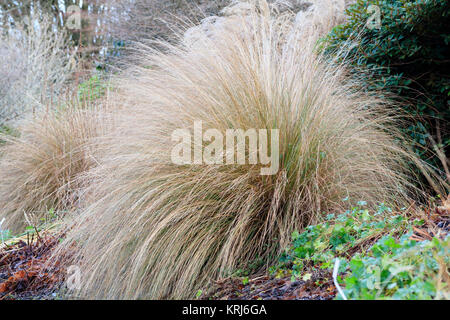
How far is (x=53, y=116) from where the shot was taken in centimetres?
400

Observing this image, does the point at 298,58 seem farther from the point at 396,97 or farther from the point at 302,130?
the point at 396,97

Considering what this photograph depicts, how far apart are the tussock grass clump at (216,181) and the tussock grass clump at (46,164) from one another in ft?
3.63

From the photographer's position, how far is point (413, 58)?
3.26 metres

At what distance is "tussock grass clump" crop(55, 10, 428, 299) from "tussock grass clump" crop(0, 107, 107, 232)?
111 cm

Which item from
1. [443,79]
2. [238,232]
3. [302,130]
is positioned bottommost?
[238,232]

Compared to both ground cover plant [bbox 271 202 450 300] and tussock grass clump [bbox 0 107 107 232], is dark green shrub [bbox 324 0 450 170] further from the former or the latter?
tussock grass clump [bbox 0 107 107 232]

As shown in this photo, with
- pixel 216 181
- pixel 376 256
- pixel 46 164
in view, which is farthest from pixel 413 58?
pixel 46 164

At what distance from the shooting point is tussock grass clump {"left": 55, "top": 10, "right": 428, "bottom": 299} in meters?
2.09

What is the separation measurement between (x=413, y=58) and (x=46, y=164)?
3.32 metres

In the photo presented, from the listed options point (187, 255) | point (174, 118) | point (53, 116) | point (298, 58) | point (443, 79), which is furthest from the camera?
point (53, 116)

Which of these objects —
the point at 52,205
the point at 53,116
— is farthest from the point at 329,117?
the point at 53,116

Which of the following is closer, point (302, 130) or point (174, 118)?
point (302, 130)

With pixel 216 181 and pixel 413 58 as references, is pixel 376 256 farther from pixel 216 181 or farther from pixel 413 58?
pixel 413 58
